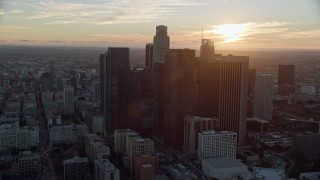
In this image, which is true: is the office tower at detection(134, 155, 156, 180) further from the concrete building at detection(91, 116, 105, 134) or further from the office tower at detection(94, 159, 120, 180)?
the concrete building at detection(91, 116, 105, 134)

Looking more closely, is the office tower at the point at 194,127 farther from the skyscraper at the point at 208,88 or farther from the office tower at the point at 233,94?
the skyscraper at the point at 208,88

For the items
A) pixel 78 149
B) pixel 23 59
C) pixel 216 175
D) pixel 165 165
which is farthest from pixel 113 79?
pixel 23 59

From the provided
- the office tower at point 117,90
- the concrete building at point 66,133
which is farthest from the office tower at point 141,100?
the concrete building at point 66,133

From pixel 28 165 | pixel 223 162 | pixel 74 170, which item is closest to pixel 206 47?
pixel 223 162

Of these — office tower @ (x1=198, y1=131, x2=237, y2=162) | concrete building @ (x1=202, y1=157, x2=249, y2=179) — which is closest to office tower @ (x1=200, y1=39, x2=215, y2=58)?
office tower @ (x1=198, y1=131, x2=237, y2=162)

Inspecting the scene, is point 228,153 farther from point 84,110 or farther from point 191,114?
point 84,110

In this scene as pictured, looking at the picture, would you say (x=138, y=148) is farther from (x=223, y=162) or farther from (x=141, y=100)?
(x=141, y=100)
